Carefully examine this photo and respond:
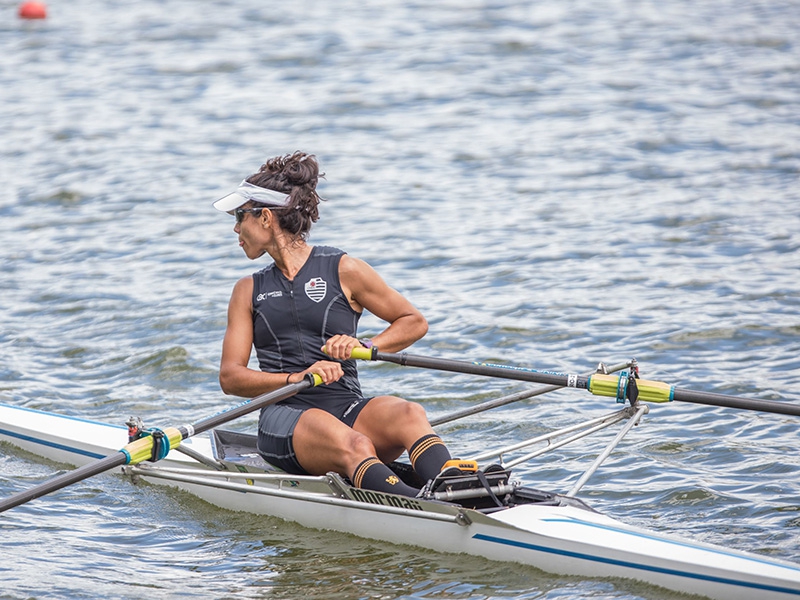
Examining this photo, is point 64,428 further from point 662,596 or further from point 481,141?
point 481,141

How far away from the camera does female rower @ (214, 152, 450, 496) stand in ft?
18.0

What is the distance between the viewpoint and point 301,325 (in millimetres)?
5656

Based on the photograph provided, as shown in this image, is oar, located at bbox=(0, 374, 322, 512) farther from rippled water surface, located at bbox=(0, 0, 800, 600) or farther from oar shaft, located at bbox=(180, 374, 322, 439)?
rippled water surface, located at bbox=(0, 0, 800, 600)

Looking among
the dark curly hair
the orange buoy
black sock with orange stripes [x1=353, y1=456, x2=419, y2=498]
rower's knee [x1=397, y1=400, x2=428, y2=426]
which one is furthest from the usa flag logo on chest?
the orange buoy

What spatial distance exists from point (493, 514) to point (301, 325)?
56.3 inches

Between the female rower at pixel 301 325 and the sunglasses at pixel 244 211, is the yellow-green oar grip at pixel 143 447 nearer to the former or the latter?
the female rower at pixel 301 325

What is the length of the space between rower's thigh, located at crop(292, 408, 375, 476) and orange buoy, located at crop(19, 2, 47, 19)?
1913 centimetres

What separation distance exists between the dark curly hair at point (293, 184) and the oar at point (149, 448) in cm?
85

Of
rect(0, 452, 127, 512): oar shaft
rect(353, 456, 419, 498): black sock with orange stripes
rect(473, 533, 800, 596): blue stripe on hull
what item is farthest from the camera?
rect(353, 456, 419, 498): black sock with orange stripes

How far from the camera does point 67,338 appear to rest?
31.1 ft

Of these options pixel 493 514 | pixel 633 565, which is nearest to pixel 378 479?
pixel 493 514

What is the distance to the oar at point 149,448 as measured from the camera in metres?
5.08

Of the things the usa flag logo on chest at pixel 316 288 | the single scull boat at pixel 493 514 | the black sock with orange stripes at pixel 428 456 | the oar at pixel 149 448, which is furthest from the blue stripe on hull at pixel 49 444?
the black sock with orange stripes at pixel 428 456

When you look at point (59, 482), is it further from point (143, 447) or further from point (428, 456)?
point (428, 456)
